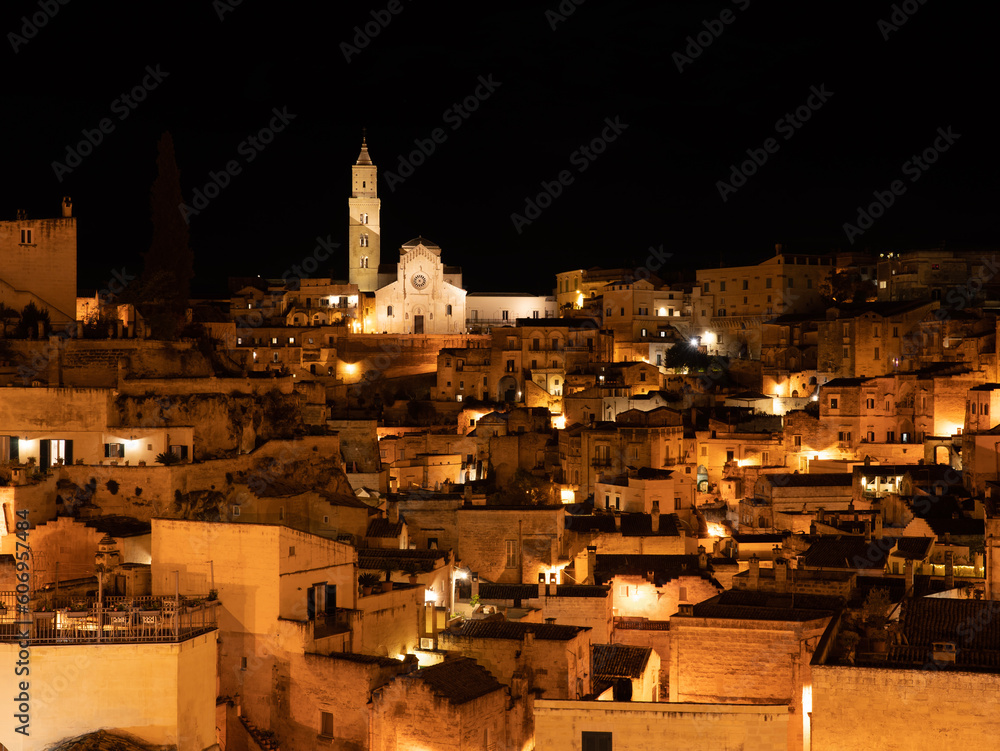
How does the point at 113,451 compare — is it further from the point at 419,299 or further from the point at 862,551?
the point at 419,299

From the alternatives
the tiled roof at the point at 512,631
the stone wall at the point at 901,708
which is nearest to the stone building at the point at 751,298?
the tiled roof at the point at 512,631

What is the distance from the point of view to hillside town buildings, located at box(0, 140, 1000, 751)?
17.1m

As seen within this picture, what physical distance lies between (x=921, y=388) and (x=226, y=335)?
97.9 ft

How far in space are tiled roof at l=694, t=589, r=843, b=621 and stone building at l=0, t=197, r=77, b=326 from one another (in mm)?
22286

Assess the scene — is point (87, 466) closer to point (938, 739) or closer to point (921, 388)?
point (938, 739)

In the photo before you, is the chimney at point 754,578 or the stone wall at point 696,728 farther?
the chimney at point 754,578

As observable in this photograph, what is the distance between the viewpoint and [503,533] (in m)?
29.6

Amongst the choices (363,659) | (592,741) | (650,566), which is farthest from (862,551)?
(363,659)

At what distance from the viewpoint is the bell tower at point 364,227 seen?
7038 centimetres

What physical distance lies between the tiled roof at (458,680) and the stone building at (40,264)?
2032cm

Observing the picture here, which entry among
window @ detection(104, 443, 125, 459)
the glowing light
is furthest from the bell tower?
window @ detection(104, 443, 125, 459)

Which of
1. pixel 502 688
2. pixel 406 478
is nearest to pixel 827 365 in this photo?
pixel 406 478

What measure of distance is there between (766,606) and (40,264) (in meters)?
24.1

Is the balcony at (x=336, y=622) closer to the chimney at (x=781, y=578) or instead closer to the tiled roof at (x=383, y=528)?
the tiled roof at (x=383, y=528)
